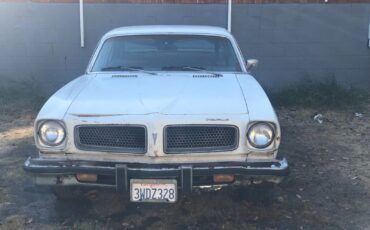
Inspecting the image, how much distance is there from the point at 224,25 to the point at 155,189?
5661 mm

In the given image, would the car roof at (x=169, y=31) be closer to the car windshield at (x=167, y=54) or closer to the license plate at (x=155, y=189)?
the car windshield at (x=167, y=54)

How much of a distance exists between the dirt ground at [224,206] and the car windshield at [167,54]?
1.27 metres

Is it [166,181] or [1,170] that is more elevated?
[166,181]

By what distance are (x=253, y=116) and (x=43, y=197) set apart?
7.36 ft

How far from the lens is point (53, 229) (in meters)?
4.22

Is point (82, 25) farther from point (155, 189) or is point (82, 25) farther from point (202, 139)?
point (155, 189)

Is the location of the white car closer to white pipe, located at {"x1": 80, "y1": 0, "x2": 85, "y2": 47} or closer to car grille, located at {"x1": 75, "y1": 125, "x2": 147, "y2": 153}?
car grille, located at {"x1": 75, "y1": 125, "x2": 147, "y2": 153}

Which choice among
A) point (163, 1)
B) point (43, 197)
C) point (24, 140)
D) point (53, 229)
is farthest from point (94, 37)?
point (53, 229)

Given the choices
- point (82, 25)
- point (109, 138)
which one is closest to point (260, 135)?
point (109, 138)

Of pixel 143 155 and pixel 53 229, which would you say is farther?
pixel 53 229

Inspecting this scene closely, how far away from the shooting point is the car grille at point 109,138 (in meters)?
3.92

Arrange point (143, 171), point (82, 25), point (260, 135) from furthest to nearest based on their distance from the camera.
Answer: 1. point (82, 25)
2. point (260, 135)
3. point (143, 171)

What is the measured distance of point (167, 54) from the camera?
527 centimetres

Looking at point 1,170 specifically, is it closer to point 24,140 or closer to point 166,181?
point 24,140
